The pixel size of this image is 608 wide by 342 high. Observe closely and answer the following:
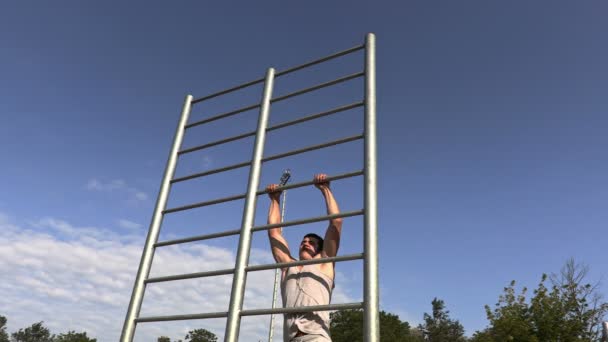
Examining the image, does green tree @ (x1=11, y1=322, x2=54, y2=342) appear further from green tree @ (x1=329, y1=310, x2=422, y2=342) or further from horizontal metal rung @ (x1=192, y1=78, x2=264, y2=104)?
horizontal metal rung @ (x1=192, y1=78, x2=264, y2=104)

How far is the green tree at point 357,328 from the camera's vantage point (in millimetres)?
50312

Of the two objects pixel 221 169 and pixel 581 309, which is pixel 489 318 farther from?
pixel 221 169

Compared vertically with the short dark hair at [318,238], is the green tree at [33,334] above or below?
above

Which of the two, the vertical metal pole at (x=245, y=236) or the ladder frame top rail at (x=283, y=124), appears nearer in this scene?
the vertical metal pole at (x=245, y=236)

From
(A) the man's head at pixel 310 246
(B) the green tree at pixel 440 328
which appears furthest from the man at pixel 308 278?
(B) the green tree at pixel 440 328

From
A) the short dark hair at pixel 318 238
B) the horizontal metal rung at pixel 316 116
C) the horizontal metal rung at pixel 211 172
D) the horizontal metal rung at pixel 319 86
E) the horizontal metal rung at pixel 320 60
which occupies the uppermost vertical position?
the horizontal metal rung at pixel 320 60

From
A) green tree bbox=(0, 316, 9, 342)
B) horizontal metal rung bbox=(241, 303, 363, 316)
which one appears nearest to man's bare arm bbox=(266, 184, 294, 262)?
horizontal metal rung bbox=(241, 303, 363, 316)

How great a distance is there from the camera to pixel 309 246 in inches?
134

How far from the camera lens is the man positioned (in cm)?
270

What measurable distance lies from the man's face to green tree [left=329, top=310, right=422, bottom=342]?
49.2 meters

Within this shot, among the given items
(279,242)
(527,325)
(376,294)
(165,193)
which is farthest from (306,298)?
(527,325)

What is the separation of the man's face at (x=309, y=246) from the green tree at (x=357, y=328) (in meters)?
49.2

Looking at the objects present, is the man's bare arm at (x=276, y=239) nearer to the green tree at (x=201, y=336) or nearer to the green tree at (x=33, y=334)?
the green tree at (x=201, y=336)

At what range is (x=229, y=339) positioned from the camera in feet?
7.63
